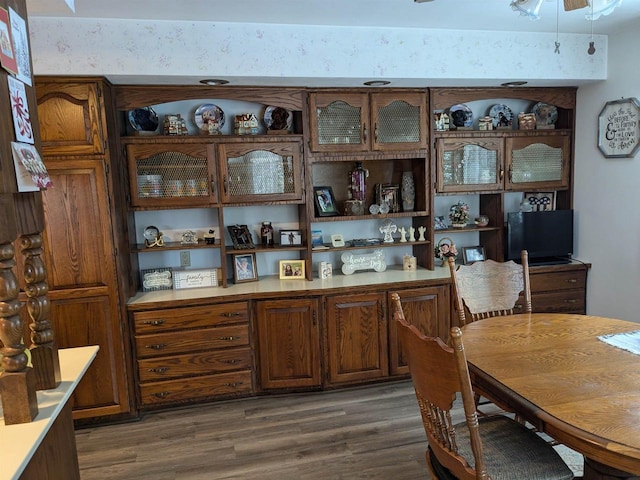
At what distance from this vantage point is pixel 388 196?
149 inches

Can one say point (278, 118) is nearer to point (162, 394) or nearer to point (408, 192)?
point (408, 192)

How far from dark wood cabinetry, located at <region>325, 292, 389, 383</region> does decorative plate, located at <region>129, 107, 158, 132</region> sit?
1809 mm

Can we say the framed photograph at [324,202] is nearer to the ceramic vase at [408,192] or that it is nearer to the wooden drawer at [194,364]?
the ceramic vase at [408,192]

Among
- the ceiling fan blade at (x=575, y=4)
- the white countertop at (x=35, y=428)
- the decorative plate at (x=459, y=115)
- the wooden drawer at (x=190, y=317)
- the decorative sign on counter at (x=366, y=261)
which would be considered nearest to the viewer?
the white countertop at (x=35, y=428)

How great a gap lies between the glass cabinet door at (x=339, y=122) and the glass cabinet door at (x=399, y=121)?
0.27ft

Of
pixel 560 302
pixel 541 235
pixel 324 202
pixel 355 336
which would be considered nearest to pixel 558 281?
pixel 560 302

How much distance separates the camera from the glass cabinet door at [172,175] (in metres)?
3.22

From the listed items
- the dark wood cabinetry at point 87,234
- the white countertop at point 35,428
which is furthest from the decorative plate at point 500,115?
the white countertop at point 35,428

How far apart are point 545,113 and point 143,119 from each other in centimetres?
330

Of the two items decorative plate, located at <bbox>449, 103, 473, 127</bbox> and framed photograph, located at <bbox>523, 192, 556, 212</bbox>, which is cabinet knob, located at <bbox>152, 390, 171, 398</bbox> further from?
framed photograph, located at <bbox>523, 192, 556, 212</bbox>

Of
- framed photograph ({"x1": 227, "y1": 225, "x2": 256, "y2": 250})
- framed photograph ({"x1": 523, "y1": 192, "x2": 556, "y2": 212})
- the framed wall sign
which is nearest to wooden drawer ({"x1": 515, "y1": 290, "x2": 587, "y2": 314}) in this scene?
framed photograph ({"x1": 523, "y1": 192, "x2": 556, "y2": 212})

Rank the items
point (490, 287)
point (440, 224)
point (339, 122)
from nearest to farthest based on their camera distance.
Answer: point (490, 287) < point (339, 122) < point (440, 224)

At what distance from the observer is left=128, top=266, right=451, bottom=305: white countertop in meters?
3.27

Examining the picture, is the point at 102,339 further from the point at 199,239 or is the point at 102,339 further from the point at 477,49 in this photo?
the point at 477,49
